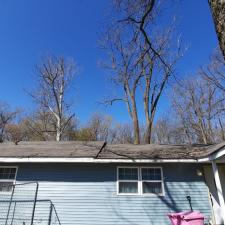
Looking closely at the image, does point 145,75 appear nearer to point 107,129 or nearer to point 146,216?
point 146,216

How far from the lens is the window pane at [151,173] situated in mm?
8438

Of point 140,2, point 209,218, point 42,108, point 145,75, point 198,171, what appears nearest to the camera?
Answer: point 140,2

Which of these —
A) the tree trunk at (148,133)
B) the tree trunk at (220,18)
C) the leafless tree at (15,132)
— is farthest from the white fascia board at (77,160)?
the leafless tree at (15,132)

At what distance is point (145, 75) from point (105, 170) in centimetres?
1181

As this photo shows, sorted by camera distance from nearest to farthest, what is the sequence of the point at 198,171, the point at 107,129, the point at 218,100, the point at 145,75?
the point at 198,171 < the point at 145,75 < the point at 218,100 < the point at 107,129

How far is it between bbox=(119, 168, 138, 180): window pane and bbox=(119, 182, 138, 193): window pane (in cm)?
18

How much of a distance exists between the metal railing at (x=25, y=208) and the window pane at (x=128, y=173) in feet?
9.02

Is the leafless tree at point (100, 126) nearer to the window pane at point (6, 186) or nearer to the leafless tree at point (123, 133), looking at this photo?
the leafless tree at point (123, 133)

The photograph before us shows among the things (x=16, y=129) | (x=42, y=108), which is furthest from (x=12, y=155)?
(x=16, y=129)

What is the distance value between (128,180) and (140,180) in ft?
1.49

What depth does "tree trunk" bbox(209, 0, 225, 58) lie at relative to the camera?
10.3 ft

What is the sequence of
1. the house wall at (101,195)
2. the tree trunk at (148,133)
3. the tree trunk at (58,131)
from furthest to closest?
the tree trunk at (58,131)
the tree trunk at (148,133)
the house wall at (101,195)

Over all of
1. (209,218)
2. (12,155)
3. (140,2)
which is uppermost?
(140,2)

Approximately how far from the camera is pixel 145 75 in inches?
731
